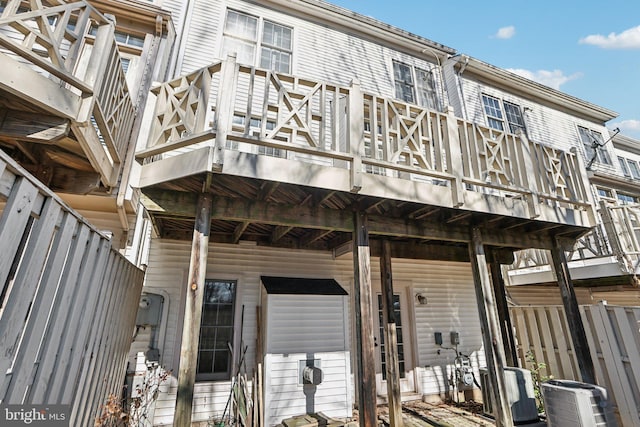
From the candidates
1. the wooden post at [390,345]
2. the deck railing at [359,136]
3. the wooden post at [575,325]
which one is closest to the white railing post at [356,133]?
the deck railing at [359,136]

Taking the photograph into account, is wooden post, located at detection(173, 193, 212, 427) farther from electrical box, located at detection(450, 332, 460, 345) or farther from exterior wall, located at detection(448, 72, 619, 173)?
exterior wall, located at detection(448, 72, 619, 173)

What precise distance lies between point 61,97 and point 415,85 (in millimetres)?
8274

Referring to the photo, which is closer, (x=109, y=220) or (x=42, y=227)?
(x=42, y=227)

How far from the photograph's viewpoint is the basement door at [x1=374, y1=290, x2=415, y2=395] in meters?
6.25

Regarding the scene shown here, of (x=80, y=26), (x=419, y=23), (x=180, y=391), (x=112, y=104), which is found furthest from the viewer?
(x=419, y=23)

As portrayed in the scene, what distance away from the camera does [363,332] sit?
3357mm

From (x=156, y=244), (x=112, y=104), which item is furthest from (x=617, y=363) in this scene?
(x=112, y=104)

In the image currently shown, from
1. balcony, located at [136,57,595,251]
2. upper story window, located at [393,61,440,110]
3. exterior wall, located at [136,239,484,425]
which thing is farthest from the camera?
upper story window, located at [393,61,440,110]

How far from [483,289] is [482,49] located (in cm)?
979

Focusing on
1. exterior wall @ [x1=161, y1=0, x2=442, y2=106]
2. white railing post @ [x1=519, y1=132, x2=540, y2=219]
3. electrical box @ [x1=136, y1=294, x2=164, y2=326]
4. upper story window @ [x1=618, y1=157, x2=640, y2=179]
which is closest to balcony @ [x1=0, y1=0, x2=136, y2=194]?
electrical box @ [x1=136, y1=294, x2=164, y2=326]

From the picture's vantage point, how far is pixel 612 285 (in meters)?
7.88

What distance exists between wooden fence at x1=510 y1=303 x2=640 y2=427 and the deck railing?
69.9 inches

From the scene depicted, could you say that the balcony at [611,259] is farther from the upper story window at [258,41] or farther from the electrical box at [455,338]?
the upper story window at [258,41]

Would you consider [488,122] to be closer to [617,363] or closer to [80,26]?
[617,363]
